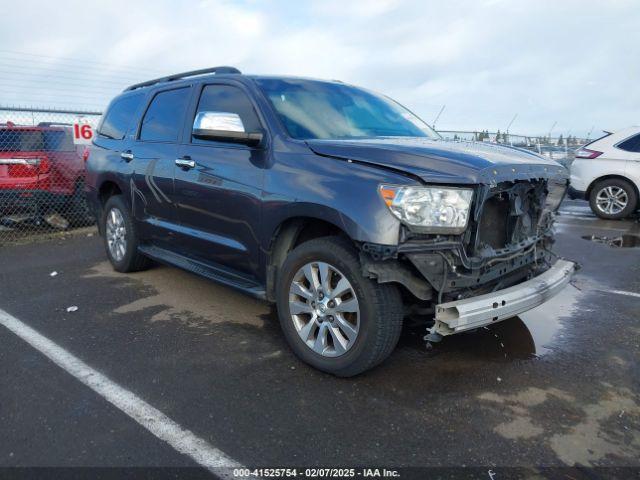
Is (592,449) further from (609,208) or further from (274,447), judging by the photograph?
(609,208)

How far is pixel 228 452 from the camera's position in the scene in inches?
100.0

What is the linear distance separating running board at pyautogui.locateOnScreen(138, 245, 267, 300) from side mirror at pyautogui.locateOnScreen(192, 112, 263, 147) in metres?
1.05

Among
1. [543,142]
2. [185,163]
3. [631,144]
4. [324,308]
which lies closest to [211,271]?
[185,163]

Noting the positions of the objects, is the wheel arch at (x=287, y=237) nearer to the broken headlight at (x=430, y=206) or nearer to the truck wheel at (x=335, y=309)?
the truck wheel at (x=335, y=309)

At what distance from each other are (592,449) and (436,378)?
0.96 meters

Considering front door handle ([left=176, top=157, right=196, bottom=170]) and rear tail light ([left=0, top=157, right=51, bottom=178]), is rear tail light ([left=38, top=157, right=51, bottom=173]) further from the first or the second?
front door handle ([left=176, top=157, right=196, bottom=170])

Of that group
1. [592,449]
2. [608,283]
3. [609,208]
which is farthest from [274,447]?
[609,208]

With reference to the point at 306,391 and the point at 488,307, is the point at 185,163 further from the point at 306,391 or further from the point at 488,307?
the point at 488,307

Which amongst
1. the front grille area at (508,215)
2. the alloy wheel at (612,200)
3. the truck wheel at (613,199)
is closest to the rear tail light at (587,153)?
the truck wheel at (613,199)

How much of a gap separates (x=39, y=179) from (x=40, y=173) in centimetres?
10

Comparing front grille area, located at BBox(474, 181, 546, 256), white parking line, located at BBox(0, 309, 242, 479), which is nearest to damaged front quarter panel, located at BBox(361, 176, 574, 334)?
front grille area, located at BBox(474, 181, 546, 256)

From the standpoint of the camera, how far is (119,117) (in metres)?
5.60

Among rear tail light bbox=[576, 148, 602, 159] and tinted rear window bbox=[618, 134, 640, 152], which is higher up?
tinted rear window bbox=[618, 134, 640, 152]

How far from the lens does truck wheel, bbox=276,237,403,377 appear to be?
2.96 metres
